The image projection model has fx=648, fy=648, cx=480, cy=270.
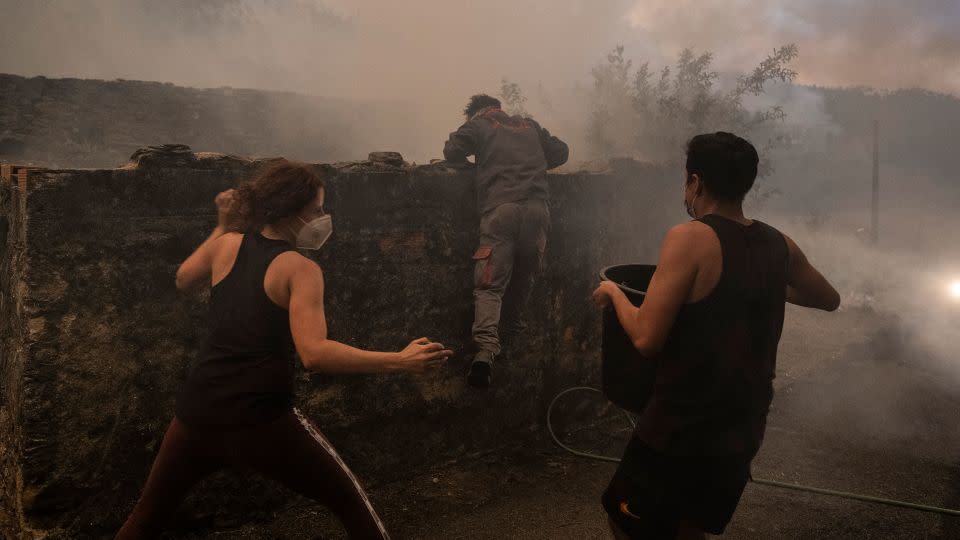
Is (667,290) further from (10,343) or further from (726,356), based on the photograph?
(10,343)

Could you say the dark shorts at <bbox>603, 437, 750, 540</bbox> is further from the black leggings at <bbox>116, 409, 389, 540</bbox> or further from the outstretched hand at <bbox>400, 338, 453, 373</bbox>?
the black leggings at <bbox>116, 409, 389, 540</bbox>

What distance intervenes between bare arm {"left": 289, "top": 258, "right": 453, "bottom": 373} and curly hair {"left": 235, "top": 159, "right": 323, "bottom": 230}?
260 millimetres

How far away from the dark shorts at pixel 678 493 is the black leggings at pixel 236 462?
99 cm

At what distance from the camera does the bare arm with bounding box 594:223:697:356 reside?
2027mm

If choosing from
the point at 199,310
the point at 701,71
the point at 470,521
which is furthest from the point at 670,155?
the point at 199,310

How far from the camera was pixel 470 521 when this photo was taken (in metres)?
3.80

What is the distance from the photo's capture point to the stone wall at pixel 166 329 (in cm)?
282

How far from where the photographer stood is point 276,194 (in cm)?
233

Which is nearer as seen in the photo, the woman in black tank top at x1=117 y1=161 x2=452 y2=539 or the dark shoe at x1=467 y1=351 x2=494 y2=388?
the woman in black tank top at x1=117 y1=161 x2=452 y2=539

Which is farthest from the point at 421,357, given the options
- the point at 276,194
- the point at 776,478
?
the point at 776,478

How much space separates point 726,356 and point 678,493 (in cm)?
49

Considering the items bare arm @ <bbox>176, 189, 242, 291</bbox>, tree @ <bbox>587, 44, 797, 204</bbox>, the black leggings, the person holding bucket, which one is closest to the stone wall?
bare arm @ <bbox>176, 189, 242, 291</bbox>

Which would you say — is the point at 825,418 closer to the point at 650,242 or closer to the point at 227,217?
the point at 650,242

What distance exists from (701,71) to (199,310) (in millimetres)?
8362
